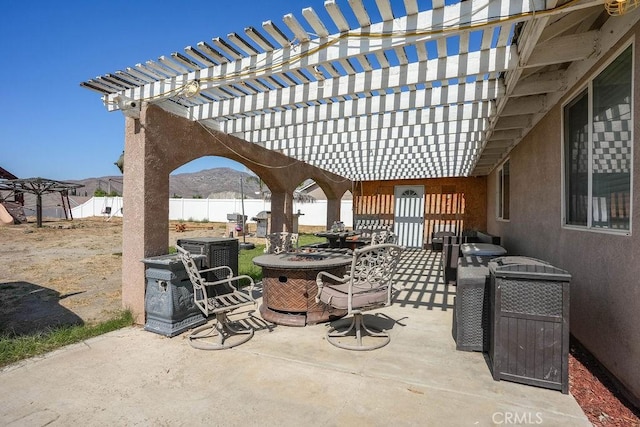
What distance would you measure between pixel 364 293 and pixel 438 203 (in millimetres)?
9059

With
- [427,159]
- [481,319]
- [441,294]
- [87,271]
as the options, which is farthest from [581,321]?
[87,271]

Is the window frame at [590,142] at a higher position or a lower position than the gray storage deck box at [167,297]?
higher

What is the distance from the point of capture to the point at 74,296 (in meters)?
5.38

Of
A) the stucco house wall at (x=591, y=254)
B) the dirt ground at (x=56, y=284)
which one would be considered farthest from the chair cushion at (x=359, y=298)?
the dirt ground at (x=56, y=284)

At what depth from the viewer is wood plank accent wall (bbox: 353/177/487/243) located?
10.9 m

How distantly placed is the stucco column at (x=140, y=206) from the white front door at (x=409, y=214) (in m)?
9.30

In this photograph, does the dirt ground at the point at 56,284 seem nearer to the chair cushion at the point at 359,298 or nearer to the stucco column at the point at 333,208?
the chair cushion at the point at 359,298

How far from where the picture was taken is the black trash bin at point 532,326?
7.75 feet

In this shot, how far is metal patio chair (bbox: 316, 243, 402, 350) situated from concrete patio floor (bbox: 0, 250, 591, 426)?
19 centimetres

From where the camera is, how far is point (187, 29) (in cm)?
469

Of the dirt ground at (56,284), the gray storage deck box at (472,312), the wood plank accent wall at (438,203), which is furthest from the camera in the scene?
the wood plank accent wall at (438,203)

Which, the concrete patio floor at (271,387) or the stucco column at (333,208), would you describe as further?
the stucco column at (333,208)

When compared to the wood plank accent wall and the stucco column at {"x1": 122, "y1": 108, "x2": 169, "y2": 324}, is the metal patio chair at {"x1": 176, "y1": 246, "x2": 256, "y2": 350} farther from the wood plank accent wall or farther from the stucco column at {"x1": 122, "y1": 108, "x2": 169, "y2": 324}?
the wood plank accent wall

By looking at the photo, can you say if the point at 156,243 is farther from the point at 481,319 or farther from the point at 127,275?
the point at 481,319
